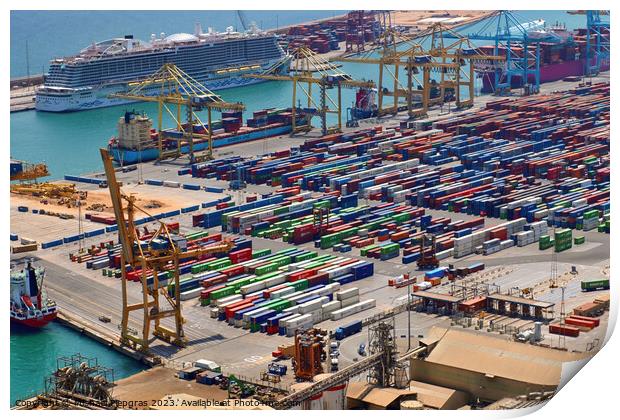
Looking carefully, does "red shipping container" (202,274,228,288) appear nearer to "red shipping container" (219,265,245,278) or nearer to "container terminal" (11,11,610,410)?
"container terminal" (11,11,610,410)

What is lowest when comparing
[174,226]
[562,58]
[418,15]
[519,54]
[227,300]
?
[227,300]

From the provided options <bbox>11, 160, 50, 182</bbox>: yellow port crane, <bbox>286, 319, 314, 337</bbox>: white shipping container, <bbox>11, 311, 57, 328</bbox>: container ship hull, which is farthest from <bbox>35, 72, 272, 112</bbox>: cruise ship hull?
<bbox>286, 319, 314, 337</bbox>: white shipping container

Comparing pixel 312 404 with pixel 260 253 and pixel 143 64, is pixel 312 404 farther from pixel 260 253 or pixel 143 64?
pixel 143 64

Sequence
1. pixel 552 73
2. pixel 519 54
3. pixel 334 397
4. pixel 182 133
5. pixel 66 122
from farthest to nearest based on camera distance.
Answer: pixel 552 73, pixel 519 54, pixel 66 122, pixel 182 133, pixel 334 397

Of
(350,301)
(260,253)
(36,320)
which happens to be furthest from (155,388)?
(260,253)

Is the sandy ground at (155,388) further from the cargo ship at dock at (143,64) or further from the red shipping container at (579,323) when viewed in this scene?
the cargo ship at dock at (143,64)

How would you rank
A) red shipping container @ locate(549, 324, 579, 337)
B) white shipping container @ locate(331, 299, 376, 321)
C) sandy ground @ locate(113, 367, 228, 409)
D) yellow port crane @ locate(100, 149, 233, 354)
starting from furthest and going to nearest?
1. white shipping container @ locate(331, 299, 376, 321)
2. yellow port crane @ locate(100, 149, 233, 354)
3. red shipping container @ locate(549, 324, 579, 337)
4. sandy ground @ locate(113, 367, 228, 409)

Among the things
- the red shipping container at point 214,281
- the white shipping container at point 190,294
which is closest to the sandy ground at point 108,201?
the red shipping container at point 214,281
